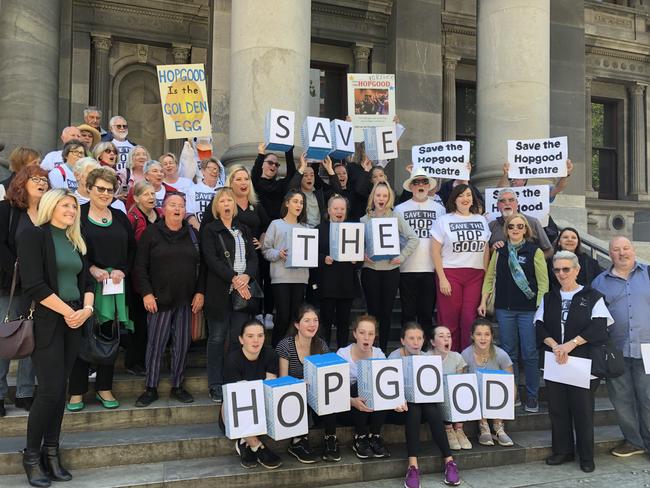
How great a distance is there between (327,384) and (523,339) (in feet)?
7.97

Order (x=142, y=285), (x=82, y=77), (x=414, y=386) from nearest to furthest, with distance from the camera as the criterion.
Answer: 1. (x=414, y=386)
2. (x=142, y=285)
3. (x=82, y=77)

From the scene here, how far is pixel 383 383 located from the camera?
4.95 m

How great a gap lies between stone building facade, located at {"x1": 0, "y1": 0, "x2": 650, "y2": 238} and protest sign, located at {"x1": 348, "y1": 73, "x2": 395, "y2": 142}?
32.6 inches

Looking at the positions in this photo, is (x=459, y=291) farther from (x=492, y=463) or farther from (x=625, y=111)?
(x=625, y=111)

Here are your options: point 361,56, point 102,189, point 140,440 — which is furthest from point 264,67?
point 361,56

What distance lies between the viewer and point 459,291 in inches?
249

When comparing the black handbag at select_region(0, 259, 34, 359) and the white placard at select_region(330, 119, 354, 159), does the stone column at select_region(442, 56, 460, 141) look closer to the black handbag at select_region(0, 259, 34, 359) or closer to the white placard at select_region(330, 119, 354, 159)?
the white placard at select_region(330, 119, 354, 159)

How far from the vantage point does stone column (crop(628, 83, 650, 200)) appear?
1742cm

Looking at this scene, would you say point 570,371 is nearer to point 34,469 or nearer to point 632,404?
point 632,404

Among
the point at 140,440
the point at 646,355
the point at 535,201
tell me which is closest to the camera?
the point at 140,440

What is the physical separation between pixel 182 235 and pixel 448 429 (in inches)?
123

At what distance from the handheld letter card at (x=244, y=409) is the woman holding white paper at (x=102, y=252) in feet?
4.49

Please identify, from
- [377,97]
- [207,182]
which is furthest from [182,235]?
[377,97]

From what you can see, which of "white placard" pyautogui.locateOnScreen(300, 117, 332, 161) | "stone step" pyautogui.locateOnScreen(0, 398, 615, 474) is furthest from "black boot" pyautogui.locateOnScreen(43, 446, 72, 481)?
"white placard" pyautogui.locateOnScreen(300, 117, 332, 161)
